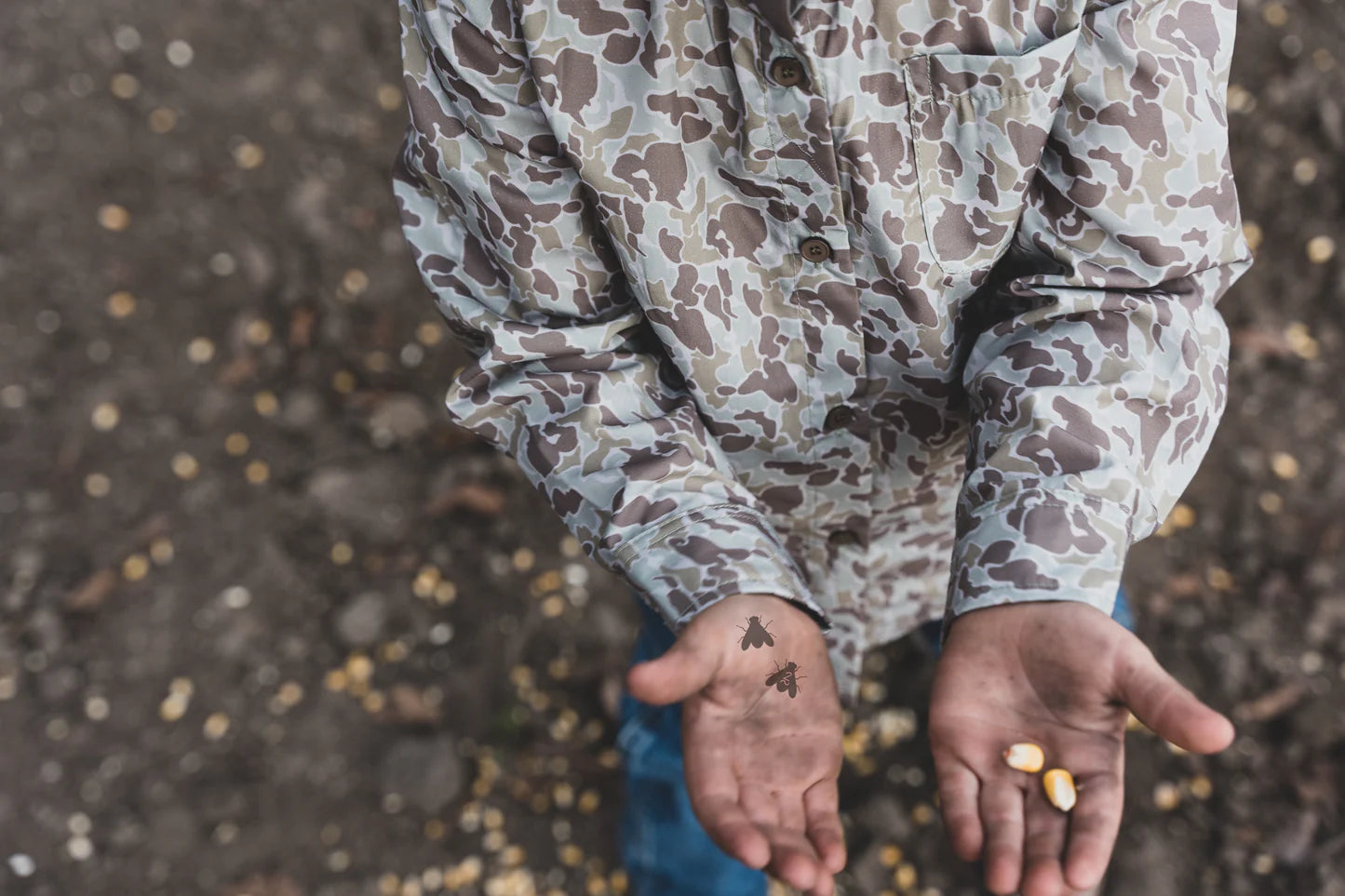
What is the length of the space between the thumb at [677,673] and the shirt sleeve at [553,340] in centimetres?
7

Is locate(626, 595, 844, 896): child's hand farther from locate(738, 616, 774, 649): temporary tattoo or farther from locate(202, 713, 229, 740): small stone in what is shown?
locate(202, 713, 229, 740): small stone

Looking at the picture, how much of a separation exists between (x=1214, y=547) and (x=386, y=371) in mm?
1800

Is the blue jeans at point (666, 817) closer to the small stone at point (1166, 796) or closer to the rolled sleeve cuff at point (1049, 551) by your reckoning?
the small stone at point (1166, 796)

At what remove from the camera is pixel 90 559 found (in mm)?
2139

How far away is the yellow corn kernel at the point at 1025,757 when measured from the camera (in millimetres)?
964

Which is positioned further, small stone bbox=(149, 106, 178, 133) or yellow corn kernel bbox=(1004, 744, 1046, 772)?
small stone bbox=(149, 106, 178, 133)

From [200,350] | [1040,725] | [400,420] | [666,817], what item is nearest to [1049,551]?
[1040,725]

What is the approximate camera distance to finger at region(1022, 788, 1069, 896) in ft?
3.06

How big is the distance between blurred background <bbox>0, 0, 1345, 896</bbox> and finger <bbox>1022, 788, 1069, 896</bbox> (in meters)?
0.88

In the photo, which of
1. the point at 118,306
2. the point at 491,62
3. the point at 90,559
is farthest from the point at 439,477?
the point at 491,62

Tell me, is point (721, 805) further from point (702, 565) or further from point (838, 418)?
point (838, 418)

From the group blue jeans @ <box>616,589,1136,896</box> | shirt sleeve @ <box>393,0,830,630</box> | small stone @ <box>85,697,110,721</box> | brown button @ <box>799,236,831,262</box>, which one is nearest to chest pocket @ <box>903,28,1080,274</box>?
brown button @ <box>799,236,831,262</box>

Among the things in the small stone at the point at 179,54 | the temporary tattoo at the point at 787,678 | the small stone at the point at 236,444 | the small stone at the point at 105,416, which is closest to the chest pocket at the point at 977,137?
the temporary tattoo at the point at 787,678

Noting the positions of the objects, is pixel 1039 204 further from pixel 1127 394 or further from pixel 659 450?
pixel 659 450
